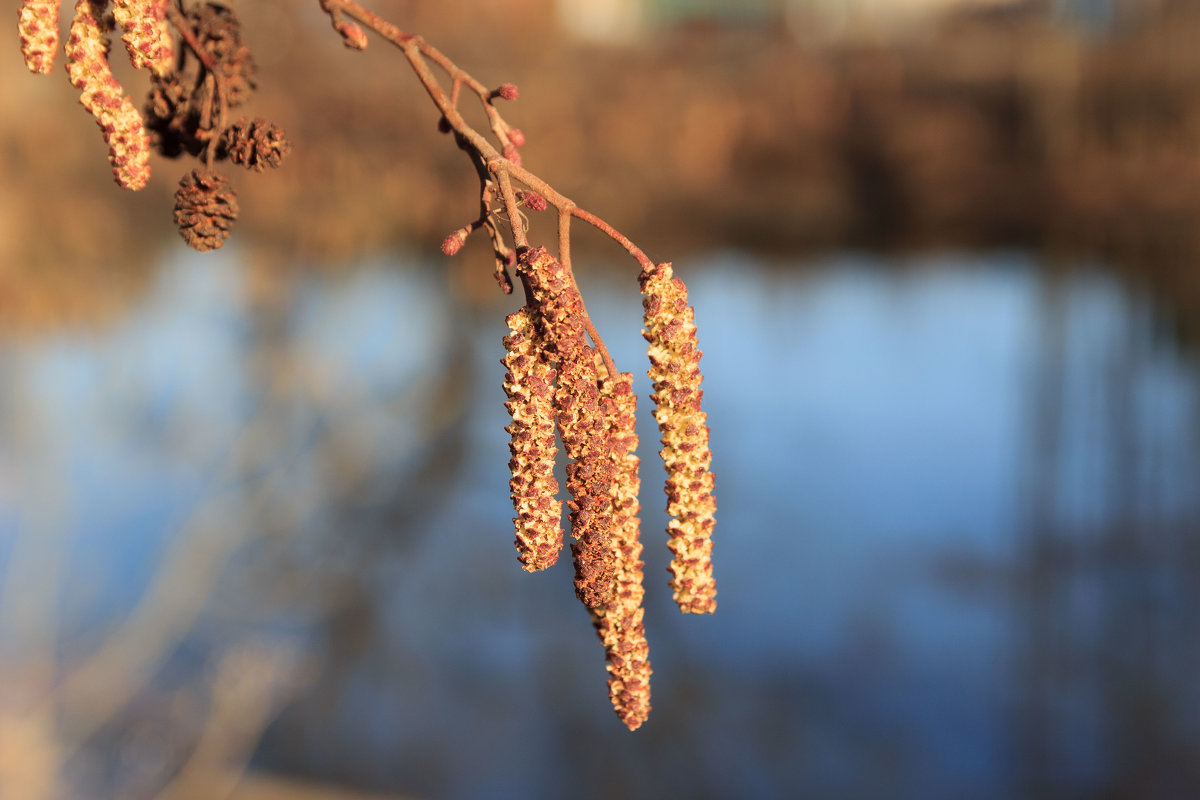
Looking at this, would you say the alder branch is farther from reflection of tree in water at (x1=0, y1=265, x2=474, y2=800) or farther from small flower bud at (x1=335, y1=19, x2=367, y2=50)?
reflection of tree in water at (x1=0, y1=265, x2=474, y2=800)

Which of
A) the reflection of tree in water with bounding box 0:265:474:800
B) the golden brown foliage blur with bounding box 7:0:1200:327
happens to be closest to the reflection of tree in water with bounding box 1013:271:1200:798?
the golden brown foliage blur with bounding box 7:0:1200:327

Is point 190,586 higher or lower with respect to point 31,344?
lower

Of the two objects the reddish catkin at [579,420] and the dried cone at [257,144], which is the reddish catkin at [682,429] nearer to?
the reddish catkin at [579,420]

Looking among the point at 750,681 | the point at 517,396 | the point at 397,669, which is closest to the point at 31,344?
the point at 397,669

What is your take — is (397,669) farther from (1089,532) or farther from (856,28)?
(856,28)

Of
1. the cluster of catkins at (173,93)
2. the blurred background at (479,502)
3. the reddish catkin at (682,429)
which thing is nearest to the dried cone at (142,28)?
the cluster of catkins at (173,93)

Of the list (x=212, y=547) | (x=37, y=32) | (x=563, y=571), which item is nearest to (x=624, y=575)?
(x=37, y=32)

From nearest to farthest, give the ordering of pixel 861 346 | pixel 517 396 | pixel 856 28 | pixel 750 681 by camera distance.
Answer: pixel 517 396
pixel 750 681
pixel 861 346
pixel 856 28
